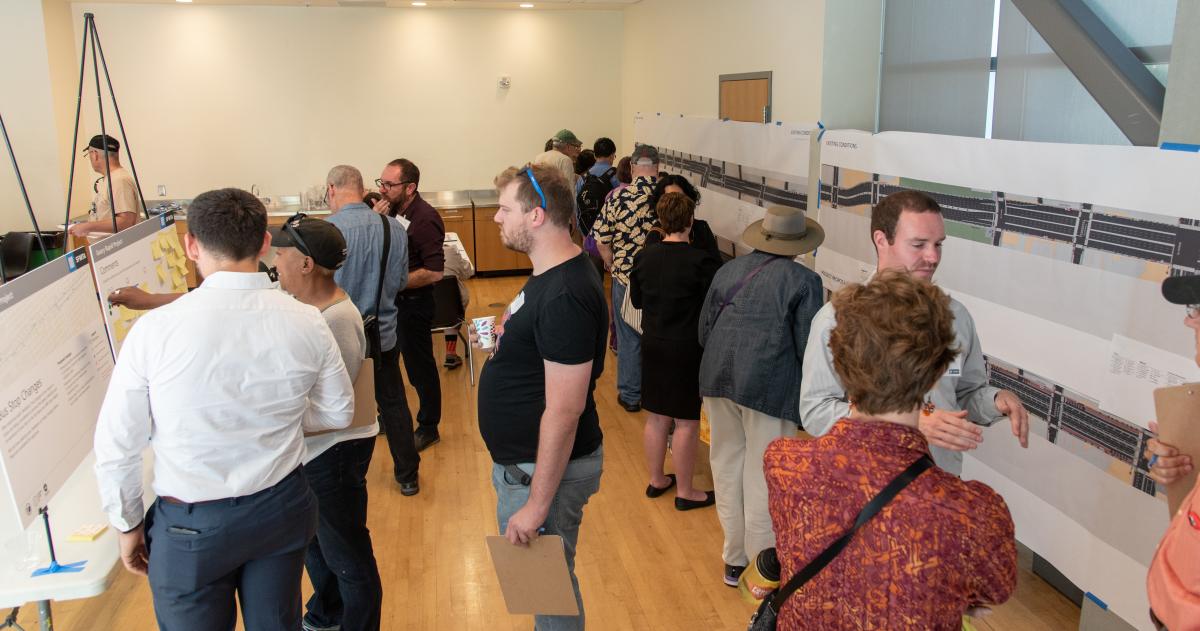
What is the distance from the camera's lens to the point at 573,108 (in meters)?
10.2

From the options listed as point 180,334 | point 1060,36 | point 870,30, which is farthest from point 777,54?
point 180,334

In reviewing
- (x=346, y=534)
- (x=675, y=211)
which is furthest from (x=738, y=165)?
(x=346, y=534)

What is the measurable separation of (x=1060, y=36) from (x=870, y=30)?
66.0 inches

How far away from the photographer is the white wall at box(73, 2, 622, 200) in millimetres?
9156

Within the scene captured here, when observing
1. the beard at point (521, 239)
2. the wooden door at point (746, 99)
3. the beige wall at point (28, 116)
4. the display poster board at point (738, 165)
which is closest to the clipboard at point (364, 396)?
the beard at point (521, 239)

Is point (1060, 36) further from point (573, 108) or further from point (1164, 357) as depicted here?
point (573, 108)

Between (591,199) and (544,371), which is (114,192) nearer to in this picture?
(591,199)

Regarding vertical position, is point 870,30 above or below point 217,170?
above

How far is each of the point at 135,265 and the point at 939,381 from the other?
2744 mm

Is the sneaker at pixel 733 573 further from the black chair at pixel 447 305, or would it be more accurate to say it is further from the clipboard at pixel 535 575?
the black chair at pixel 447 305

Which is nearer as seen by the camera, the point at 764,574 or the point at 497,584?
the point at 764,574

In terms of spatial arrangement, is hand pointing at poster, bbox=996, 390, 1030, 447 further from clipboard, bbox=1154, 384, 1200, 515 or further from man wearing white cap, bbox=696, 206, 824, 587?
man wearing white cap, bbox=696, 206, 824, 587

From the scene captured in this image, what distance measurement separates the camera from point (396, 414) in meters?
4.18

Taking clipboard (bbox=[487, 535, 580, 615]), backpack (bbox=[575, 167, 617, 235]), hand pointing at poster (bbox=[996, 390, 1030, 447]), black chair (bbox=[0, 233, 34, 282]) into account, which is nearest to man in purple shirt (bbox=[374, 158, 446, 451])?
backpack (bbox=[575, 167, 617, 235])
